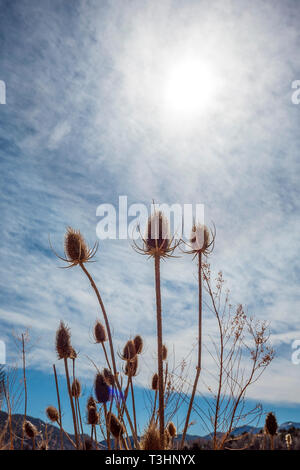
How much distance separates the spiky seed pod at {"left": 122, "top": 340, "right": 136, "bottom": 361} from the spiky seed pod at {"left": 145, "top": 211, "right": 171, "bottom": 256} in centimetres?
151

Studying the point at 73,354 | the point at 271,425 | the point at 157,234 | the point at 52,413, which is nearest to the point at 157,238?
the point at 157,234

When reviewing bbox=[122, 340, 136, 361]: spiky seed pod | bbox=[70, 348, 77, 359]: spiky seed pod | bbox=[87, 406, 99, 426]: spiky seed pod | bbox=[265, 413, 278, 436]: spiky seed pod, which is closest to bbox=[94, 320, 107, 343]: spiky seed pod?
bbox=[70, 348, 77, 359]: spiky seed pod

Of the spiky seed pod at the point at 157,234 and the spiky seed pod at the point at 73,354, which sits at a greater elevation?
the spiky seed pod at the point at 157,234

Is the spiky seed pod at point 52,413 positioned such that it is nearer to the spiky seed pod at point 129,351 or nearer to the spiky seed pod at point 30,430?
the spiky seed pod at point 30,430

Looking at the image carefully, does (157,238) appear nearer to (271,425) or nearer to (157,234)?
(157,234)

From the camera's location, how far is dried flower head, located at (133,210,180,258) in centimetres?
484

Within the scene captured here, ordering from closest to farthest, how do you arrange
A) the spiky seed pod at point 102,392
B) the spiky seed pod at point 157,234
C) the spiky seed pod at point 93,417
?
1. the spiky seed pod at point 157,234
2. the spiky seed pod at point 102,392
3. the spiky seed pod at point 93,417

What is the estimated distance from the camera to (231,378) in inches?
200

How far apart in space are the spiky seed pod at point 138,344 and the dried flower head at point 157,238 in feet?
7.04

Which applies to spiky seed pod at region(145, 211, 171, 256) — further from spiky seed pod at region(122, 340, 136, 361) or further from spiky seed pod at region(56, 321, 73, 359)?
spiky seed pod at region(56, 321, 73, 359)

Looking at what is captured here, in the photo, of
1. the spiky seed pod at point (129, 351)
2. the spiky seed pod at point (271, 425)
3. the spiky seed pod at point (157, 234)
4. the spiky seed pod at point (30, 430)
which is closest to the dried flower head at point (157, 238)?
the spiky seed pod at point (157, 234)

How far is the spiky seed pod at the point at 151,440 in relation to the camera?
11.9 feet

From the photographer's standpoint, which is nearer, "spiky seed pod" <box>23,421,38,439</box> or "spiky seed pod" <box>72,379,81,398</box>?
"spiky seed pod" <box>72,379,81,398</box>
